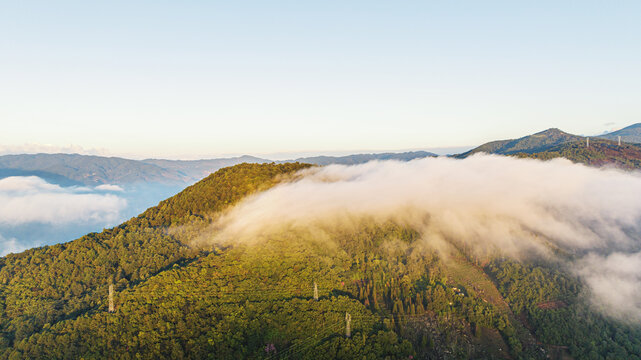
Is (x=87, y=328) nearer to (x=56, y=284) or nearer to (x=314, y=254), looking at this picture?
(x=56, y=284)

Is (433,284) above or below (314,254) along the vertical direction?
below

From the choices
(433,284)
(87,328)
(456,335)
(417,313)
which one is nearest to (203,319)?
(87,328)

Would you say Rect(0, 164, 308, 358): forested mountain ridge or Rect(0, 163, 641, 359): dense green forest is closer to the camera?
Rect(0, 163, 641, 359): dense green forest

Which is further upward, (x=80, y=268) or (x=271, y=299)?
(x=80, y=268)

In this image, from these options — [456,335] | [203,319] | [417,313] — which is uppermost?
[203,319]

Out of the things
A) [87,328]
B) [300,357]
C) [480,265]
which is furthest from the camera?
[480,265]

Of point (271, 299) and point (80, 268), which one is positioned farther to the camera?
point (80, 268)

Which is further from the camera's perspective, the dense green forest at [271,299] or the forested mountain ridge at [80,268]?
the forested mountain ridge at [80,268]

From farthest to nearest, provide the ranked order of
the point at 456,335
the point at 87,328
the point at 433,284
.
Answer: the point at 433,284
the point at 456,335
the point at 87,328
